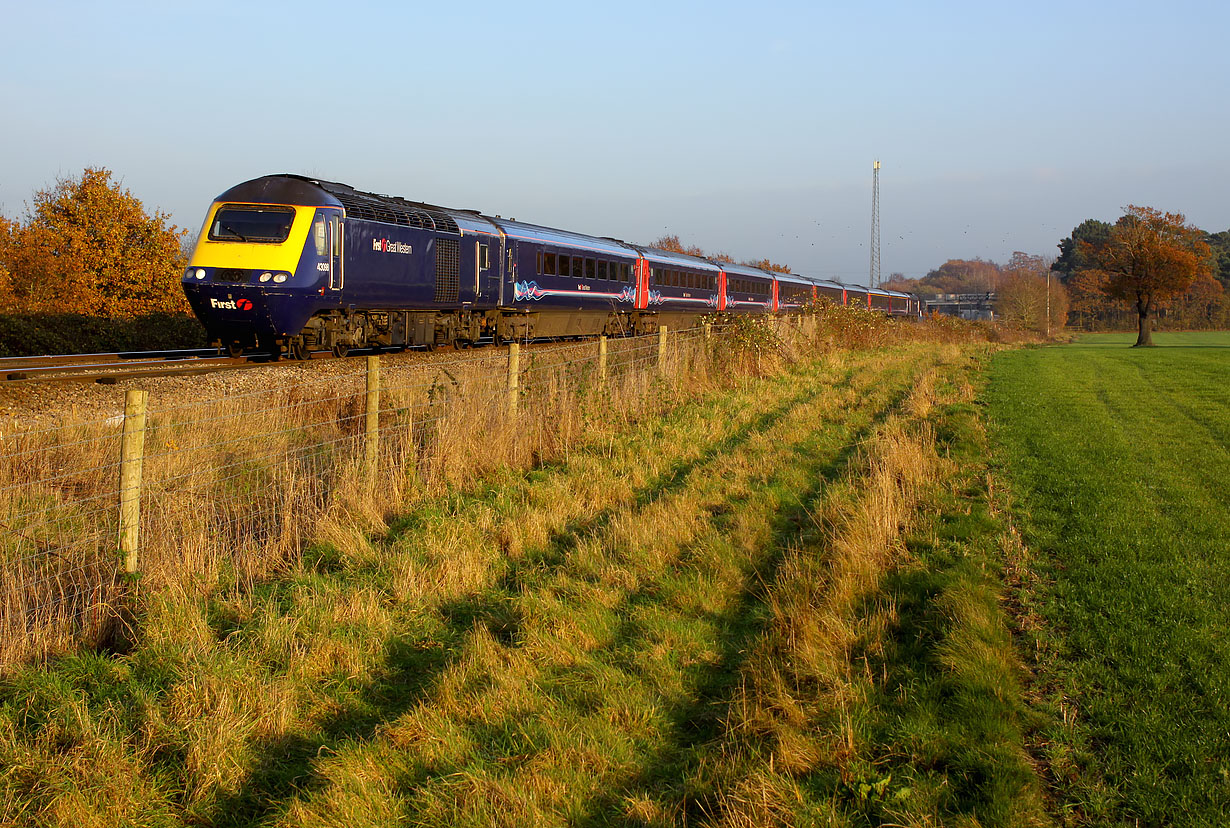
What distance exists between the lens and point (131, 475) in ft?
19.6

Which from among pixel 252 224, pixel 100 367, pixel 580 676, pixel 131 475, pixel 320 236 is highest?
pixel 252 224

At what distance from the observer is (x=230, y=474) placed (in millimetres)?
9242

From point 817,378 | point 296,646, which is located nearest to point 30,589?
point 296,646

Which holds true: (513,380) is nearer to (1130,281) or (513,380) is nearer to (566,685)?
(566,685)

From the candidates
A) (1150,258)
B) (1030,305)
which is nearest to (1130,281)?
(1150,258)

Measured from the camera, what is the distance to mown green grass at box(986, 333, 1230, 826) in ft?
12.2

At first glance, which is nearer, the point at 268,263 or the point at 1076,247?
the point at 268,263

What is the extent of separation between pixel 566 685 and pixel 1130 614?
140 inches

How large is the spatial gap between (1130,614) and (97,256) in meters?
40.8

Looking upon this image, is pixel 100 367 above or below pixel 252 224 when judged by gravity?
below

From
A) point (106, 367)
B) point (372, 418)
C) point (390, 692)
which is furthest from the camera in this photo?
point (106, 367)

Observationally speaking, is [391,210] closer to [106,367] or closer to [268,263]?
[268,263]

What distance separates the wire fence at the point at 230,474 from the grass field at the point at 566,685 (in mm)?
461

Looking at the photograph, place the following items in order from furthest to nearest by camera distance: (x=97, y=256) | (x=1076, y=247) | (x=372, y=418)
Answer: (x=1076, y=247) < (x=97, y=256) < (x=372, y=418)
